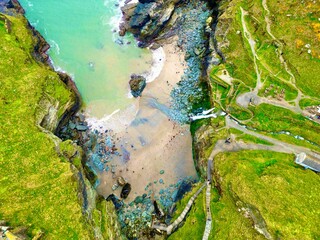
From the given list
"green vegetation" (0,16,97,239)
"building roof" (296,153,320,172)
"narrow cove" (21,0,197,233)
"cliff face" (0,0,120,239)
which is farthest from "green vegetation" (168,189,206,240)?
"building roof" (296,153,320,172)

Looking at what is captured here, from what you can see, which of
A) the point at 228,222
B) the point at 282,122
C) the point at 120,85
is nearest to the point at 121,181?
the point at 228,222

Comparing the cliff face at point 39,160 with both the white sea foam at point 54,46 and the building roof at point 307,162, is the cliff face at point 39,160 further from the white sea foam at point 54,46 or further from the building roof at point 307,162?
the building roof at point 307,162

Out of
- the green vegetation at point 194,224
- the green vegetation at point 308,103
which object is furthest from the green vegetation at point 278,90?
the green vegetation at point 194,224

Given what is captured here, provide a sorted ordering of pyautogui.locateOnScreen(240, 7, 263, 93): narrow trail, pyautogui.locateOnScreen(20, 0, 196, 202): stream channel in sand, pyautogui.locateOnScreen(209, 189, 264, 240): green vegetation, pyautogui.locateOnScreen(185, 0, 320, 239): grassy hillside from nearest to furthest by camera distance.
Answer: pyautogui.locateOnScreen(209, 189, 264, 240): green vegetation, pyautogui.locateOnScreen(185, 0, 320, 239): grassy hillside, pyautogui.locateOnScreen(20, 0, 196, 202): stream channel in sand, pyautogui.locateOnScreen(240, 7, 263, 93): narrow trail

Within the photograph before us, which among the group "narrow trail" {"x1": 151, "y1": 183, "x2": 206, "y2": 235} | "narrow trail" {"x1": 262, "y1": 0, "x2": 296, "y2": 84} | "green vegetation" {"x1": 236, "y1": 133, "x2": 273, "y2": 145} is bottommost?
"narrow trail" {"x1": 151, "y1": 183, "x2": 206, "y2": 235}

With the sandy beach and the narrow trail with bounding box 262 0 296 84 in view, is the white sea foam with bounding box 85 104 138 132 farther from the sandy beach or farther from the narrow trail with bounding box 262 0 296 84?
the narrow trail with bounding box 262 0 296 84

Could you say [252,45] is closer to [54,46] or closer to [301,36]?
[301,36]
